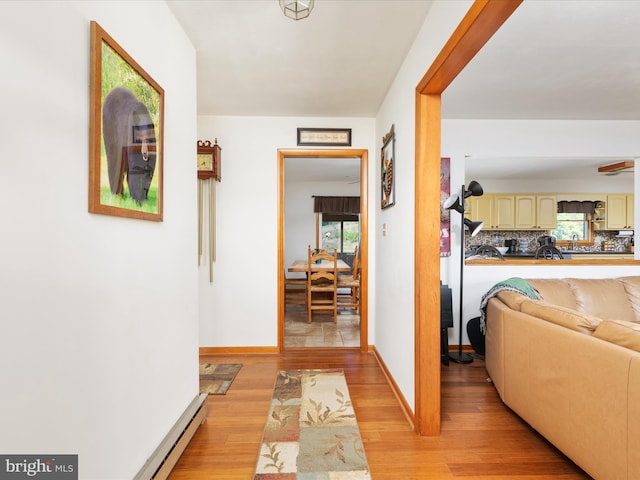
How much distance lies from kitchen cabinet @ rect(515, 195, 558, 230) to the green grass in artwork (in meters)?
6.41

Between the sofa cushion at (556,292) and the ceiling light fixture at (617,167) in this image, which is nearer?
the sofa cushion at (556,292)

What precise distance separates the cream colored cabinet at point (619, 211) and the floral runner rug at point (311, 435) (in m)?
6.67

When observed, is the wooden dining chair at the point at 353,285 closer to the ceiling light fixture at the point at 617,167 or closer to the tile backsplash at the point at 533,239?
the tile backsplash at the point at 533,239

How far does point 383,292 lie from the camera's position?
10.2ft

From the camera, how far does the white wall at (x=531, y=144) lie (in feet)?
11.5

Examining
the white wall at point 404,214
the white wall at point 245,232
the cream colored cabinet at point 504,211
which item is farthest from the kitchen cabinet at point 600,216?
the white wall at point 245,232

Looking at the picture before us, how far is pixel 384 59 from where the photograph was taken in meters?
2.35

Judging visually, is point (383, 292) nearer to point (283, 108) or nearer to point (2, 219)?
point (283, 108)

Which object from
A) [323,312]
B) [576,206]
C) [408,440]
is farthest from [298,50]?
[576,206]

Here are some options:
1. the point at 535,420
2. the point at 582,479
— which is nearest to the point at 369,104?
the point at 535,420

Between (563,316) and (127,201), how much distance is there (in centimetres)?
227

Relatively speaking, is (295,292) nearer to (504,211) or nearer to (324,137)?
(324,137)

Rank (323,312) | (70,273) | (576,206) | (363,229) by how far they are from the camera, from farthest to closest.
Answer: (576,206)
(323,312)
(363,229)
(70,273)

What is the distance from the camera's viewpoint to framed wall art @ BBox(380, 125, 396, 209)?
2691 millimetres
